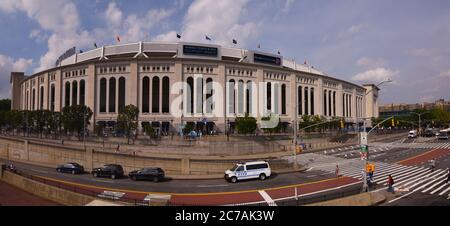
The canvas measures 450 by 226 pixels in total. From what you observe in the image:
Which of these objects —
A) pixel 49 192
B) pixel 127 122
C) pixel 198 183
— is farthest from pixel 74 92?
pixel 49 192

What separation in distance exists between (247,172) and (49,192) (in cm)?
1790

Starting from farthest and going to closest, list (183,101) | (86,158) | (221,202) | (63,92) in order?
(63,92) < (183,101) < (86,158) < (221,202)

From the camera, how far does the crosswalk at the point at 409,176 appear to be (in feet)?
93.8

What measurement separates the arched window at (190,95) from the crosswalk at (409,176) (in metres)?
50.9

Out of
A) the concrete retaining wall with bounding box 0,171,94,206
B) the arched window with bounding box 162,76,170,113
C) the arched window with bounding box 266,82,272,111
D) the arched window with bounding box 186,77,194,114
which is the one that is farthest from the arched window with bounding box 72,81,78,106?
the concrete retaining wall with bounding box 0,171,94,206

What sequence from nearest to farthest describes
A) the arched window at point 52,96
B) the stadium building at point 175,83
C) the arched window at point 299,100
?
the stadium building at point 175,83, the arched window at point 52,96, the arched window at point 299,100

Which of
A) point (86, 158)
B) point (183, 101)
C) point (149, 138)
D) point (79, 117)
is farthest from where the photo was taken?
point (183, 101)

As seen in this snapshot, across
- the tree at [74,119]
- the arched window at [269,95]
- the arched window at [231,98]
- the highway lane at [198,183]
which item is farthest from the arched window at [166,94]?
the highway lane at [198,183]

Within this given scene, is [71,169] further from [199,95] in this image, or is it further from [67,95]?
[67,95]

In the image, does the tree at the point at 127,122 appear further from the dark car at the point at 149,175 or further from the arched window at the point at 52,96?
the arched window at the point at 52,96

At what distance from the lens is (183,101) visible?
9019 cm
